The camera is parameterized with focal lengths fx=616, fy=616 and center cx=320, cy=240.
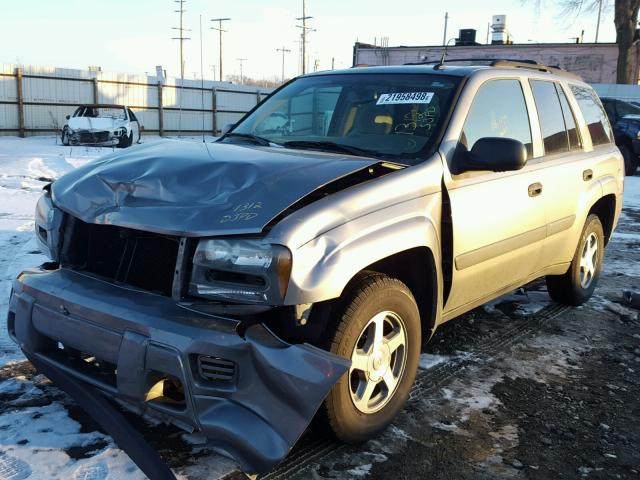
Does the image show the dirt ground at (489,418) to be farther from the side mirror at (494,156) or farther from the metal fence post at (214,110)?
the metal fence post at (214,110)

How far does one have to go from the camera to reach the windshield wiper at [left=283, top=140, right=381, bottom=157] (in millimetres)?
3429

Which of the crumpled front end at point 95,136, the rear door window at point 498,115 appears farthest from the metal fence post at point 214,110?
the rear door window at point 498,115

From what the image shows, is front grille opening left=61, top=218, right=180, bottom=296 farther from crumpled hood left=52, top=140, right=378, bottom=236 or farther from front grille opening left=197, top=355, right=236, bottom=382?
front grille opening left=197, top=355, right=236, bottom=382

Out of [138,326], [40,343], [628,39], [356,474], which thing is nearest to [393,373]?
[356,474]

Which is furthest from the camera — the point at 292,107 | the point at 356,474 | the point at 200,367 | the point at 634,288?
the point at 634,288

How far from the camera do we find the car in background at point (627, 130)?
48.0ft

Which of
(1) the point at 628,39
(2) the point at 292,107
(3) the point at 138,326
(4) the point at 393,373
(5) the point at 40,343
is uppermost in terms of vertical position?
(1) the point at 628,39

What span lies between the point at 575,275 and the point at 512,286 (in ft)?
4.04

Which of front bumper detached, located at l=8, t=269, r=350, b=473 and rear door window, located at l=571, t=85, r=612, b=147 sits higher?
rear door window, located at l=571, t=85, r=612, b=147

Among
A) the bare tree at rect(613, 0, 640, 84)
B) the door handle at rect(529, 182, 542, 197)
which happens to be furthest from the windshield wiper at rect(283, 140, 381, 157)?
the bare tree at rect(613, 0, 640, 84)

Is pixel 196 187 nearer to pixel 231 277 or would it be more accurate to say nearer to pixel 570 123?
pixel 231 277

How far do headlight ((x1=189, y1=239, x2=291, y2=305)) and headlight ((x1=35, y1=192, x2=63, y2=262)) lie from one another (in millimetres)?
921

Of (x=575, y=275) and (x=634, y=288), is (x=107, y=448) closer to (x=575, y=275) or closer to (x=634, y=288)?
(x=575, y=275)

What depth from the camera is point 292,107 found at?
4195 mm
